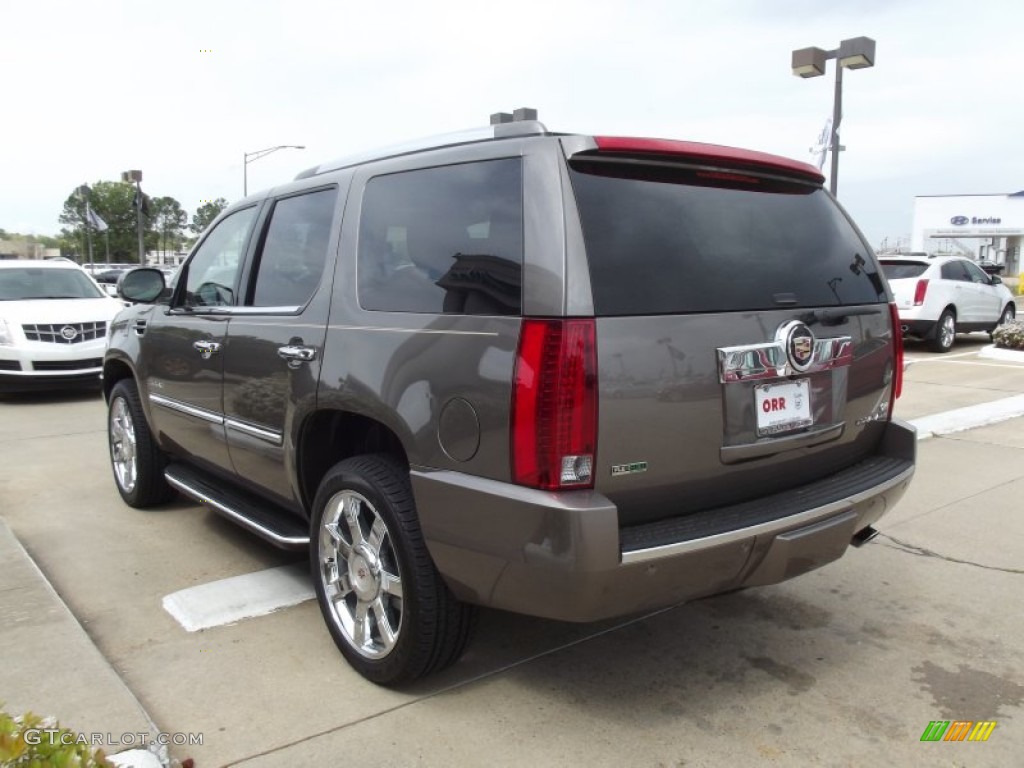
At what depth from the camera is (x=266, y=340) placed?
3.56 metres

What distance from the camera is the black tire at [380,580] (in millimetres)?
2770

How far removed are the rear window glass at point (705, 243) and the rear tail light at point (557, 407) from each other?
0.51 ft

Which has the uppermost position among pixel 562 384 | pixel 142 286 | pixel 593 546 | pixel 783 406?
pixel 142 286

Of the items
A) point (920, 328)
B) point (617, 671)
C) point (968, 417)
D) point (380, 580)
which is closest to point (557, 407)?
point (380, 580)

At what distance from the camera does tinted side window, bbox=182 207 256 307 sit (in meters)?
4.14

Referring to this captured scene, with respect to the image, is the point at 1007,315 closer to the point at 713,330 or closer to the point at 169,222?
the point at 713,330

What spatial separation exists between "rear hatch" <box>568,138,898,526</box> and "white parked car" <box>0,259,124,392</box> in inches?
308

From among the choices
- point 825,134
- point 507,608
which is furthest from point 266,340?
point 825,134

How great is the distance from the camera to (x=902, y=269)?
13.8m

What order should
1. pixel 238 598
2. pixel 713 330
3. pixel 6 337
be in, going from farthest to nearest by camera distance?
pixel 6 337
pixel 238 598
pixel 713 330

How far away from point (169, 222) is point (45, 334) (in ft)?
421

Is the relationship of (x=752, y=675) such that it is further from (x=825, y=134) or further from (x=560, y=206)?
(x=825, y=134)

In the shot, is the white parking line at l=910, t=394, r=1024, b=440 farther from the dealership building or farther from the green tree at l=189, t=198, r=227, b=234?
the green tree at l=189, t=198, r=227, b=234

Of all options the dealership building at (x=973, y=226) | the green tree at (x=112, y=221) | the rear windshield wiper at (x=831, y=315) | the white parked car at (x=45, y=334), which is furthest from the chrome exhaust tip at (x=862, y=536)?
the green tree at (x=112, y=221)
